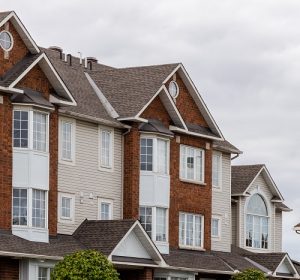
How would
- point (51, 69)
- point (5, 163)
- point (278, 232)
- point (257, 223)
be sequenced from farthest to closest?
point (278, 232) < point (257, 223) < point (51, 69) < point (5, 163)

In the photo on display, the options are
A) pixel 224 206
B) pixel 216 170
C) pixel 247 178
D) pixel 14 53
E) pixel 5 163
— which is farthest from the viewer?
pixel 247 178

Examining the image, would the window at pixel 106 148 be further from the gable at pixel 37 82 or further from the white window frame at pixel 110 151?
the gable at pixel 37 82

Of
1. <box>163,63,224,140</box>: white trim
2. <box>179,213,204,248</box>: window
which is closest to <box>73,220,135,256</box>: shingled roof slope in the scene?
<box>179,213,204,248</box>: window

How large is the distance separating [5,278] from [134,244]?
736cm

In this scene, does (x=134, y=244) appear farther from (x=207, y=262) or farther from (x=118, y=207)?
(x=207, y=262)

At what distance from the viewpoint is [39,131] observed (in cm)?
4947

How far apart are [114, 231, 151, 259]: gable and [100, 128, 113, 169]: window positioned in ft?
13.9

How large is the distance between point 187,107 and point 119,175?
5.99 meters

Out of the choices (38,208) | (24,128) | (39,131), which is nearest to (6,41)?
(24,128)

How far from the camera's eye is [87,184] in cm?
5397

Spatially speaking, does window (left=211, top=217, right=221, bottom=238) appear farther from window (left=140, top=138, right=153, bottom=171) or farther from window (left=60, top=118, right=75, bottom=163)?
window (left=60, top=118, right=75, bottom=163)

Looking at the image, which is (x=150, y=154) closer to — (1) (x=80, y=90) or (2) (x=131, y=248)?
(1) (x=80, y=90)

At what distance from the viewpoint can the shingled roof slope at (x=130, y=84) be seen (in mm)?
56125

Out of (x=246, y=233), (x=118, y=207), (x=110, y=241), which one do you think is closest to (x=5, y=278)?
(x=110, y=241)
